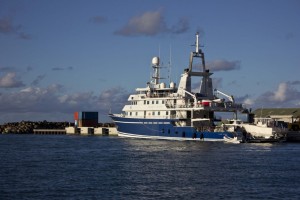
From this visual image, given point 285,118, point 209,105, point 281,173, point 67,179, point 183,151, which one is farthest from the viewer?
point 285,118

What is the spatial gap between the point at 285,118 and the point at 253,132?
123ft

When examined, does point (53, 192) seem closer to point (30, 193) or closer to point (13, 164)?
point (30, 193)

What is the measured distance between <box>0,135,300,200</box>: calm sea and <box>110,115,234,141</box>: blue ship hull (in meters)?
18.6

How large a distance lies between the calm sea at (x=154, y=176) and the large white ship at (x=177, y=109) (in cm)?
2120

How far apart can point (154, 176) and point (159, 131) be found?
43.9 meters

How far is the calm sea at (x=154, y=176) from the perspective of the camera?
30.1m

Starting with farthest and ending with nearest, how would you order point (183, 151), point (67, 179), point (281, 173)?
point (183, 151), point (281, 173), point (67, 179)

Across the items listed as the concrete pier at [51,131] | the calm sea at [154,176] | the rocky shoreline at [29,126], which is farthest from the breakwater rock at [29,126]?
the calm sea at [154,176]

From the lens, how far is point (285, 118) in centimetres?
11056

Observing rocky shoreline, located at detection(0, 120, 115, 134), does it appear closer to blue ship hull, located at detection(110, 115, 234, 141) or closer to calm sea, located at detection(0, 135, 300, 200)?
blue ship hull, located at detection(110, 115, 234, 141)

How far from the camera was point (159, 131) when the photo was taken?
266ft

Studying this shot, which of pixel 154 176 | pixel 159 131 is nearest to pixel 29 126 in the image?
Answer: pixel 159 131

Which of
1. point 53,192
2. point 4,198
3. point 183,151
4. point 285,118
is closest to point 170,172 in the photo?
point 53,192

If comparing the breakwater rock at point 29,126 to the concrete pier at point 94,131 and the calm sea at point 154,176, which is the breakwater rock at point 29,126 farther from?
the calm sea at point 154,176
